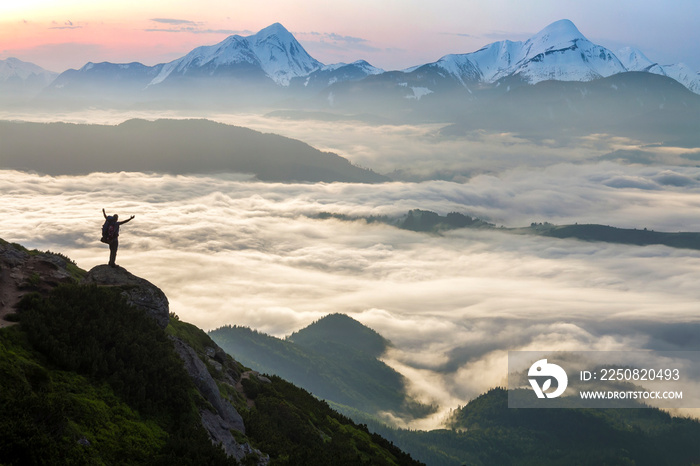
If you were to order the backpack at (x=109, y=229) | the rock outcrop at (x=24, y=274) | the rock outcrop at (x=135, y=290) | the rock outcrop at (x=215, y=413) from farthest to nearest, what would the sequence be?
the backpack at (x=109, y=229) < the rock outcrop at (x=135, y=290) < the rock outcrop at (x=24, y=274) < the rock outcrop at (x=215, y=413)

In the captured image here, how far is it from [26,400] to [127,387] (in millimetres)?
7984

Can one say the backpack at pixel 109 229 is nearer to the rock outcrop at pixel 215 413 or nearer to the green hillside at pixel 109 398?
the green hillside at pixel 109 398

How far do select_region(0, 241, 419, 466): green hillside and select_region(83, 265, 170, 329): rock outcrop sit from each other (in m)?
1.13

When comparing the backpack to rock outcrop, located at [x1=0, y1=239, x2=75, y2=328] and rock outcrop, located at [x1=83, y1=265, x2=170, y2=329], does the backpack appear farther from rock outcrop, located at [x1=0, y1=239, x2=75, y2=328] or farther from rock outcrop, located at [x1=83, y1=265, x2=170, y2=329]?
rock outcrop, located at [x1=0, y1=239, x2=75, y2=328]

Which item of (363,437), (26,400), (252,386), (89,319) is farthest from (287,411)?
(26,400)

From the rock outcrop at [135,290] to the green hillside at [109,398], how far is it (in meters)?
1.13

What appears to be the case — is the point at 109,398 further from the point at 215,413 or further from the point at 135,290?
the point at 135,290

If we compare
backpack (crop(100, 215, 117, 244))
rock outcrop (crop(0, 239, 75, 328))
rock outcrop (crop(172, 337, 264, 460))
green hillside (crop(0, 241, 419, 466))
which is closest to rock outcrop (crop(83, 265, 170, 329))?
green hillside (crop(0, 241, 419, 466))

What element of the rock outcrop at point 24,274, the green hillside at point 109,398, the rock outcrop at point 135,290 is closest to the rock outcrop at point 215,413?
the green hillside at point 109,398

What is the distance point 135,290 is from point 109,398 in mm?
13794

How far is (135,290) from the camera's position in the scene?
143 feet

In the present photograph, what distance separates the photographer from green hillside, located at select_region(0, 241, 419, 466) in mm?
25031

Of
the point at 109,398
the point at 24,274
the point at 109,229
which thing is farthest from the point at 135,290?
the point at 109,398

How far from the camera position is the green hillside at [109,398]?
985 inches
